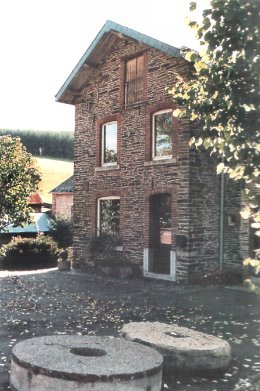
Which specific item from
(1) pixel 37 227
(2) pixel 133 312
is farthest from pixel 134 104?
(1) pixel 37 227

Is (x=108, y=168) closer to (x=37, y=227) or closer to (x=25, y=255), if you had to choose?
(x=25, y=255)

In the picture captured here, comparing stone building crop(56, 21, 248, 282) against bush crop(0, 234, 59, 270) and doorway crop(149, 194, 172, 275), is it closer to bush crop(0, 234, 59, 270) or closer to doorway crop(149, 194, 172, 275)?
doorway crop(149, 194, 172, 275)

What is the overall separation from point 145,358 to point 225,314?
488 cm

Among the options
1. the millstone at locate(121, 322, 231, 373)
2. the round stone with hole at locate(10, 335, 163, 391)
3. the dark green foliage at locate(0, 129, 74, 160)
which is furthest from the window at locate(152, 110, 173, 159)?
the dark green foliage at locate(0, 129, 74, 160)

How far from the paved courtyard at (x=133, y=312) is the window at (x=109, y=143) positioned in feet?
14.9

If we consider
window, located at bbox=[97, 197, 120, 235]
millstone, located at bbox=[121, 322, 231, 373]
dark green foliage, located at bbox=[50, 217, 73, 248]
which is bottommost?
millstone, located at bbox=[121, 322, 231, 373]

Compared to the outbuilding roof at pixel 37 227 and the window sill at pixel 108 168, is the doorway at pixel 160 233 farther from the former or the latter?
the outbuilding roof at pixel 37 227

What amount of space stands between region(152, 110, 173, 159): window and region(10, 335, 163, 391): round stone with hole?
30.7 ft

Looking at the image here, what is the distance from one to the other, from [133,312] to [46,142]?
3193 inches

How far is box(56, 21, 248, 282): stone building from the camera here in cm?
1380

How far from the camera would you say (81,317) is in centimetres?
955

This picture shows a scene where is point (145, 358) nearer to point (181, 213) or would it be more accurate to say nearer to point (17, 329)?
point (17, 329)

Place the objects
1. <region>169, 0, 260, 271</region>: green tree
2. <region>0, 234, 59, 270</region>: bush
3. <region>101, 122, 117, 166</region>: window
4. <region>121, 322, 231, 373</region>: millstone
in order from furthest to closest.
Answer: <region>0, 234, 59, 270</region>: bush
<region>101, 122, 117, 166</region>: window
<region>121, 322, 231, 373</region>: millstone
<region>169, 0, 260, 271</region>: green tree

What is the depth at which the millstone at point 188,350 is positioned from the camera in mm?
6074
